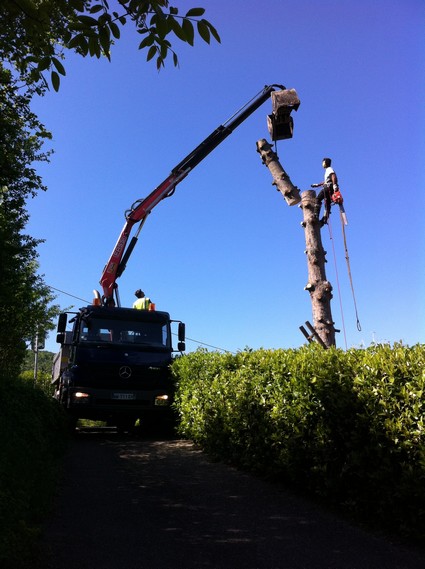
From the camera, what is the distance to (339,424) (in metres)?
4.67

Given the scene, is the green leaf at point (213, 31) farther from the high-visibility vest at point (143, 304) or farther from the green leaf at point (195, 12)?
the high-visibility vest at point (143, 304)

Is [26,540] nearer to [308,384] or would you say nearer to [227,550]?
[227,550]

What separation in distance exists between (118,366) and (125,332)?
2.90 ft

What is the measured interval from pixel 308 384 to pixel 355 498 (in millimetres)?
1292

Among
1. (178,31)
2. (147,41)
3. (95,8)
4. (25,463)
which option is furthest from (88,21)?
(25,463)

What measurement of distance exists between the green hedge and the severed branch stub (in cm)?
534

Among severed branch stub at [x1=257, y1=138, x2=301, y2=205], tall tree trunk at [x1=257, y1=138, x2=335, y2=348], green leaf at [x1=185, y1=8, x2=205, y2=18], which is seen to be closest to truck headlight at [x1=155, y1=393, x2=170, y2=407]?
tall tree trunk at [x1=257, y1=138, x2=335, y2=348]

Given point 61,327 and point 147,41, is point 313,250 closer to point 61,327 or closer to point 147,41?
point 147,41

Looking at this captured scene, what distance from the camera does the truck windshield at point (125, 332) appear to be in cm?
1027

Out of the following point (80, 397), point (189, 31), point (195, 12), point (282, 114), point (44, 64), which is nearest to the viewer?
point (195, 12)

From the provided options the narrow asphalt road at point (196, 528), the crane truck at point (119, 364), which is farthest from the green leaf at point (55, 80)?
the crane truck at point (119, 364)

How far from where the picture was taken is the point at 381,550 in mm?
3629

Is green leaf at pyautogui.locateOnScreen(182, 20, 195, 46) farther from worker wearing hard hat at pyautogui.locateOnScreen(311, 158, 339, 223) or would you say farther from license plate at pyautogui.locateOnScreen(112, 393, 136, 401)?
license plate at pyautogui.locateOnScreen(112, 393, 136, 401)

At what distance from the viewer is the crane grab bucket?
7.04 metres
